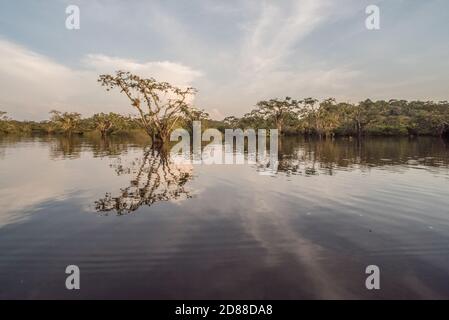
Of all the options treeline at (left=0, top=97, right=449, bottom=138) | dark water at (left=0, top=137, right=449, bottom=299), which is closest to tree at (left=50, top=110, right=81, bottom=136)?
treeline at (left=0, top=97, right=449, bottom=138)

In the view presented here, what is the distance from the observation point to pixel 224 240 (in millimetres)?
6594

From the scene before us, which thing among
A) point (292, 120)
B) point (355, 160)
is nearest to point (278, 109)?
point (292, 120)

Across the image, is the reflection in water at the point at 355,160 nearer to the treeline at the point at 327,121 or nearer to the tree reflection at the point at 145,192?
the tree reflection at the point at 145,192

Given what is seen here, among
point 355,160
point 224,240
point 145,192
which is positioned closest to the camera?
point 224,240

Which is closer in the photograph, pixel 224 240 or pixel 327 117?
pixel 224 240

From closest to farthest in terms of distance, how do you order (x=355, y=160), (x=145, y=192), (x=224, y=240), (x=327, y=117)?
(x=224, y=240) < (x=145, y=192) < (x=355, y=160) < (x=327, y=117)

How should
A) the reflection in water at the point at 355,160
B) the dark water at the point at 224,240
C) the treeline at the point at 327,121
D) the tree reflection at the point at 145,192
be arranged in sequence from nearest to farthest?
the dark water at the point at 224,240, the tree reflection at the point at 145,192, the reflection in water at the point at 355,160, the treeline at the point at 327,121

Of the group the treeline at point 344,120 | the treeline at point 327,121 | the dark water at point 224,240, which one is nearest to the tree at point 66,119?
the treeline at point 327,121

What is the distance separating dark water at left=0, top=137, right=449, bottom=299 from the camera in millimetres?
4570

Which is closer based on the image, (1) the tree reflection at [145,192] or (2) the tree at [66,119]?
(1) the tree reflection at [145,192]

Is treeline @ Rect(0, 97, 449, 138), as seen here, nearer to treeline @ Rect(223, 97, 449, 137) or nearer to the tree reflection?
treeline @ Rect(223, 97, 449, 137)

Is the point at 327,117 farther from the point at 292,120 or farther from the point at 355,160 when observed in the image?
the point at 355,160

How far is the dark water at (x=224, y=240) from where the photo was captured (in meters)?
4.57
